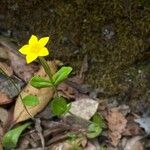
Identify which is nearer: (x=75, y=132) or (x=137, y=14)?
(x=75, y=132)

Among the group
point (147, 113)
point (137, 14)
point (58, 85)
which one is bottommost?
point (147, 113)

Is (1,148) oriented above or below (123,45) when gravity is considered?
below

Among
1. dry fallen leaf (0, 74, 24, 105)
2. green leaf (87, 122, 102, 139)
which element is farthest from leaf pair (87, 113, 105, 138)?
dry fallen leaf (0, 74, 24, 105)

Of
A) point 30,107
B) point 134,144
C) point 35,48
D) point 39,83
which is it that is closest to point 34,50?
point 35,48

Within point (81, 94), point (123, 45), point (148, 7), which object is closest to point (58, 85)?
point (81, 94)

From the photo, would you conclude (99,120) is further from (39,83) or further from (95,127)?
(39,83)

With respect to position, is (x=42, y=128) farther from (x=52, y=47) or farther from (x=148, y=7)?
(x=148, y=7)
